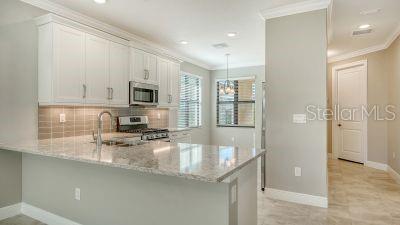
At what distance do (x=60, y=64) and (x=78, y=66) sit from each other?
0.79 feet

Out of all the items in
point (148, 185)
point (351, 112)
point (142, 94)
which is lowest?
point (148, 185)

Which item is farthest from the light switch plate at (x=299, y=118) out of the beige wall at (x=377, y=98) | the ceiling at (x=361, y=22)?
the beige wall at (x=377, y=98)

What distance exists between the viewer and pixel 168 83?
5.02m

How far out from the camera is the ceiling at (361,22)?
3236 mm

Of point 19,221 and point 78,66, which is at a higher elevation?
point 78,66

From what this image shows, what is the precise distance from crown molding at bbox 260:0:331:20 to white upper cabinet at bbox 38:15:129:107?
2.30m

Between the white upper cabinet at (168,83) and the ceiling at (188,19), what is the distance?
0.45 meters

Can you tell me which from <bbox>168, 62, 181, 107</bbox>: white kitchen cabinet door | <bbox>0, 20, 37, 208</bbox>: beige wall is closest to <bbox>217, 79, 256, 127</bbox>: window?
<bbox>168, 62, 181, 107</bbox>: white kitchen cabinet door

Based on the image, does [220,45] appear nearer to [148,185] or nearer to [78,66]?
[78,66]

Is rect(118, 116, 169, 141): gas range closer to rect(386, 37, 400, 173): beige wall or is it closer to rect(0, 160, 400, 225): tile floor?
rect(0, 160, 400, 225): tile floor

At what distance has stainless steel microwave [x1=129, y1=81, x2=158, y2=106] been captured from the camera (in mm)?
4082

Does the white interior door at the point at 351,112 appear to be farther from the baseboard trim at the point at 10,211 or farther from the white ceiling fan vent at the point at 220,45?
the baseboard trim at the point at 10,211

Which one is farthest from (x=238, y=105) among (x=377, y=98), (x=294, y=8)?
(x=294, y=8)

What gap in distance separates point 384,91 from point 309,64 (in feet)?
10.4
